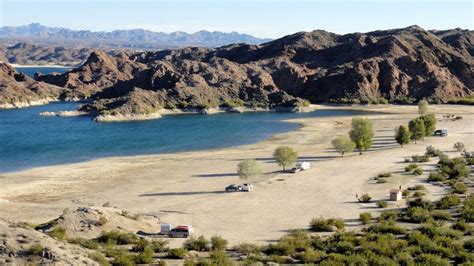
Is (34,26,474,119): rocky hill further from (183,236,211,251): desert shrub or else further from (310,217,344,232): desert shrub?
(183,236,211,251): desert shrub

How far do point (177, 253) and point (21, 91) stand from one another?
13424 centimetres

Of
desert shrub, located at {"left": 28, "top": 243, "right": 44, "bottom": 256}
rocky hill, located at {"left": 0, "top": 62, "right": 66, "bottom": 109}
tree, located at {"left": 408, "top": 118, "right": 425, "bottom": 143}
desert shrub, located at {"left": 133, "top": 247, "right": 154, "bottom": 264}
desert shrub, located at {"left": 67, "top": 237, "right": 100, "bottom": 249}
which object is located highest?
rocky hill, located at {"left": 0, "top": 62, "right": 66, "bottom": 109}

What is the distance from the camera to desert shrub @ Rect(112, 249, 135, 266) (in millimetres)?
26891

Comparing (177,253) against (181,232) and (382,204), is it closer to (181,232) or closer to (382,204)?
(181,232)

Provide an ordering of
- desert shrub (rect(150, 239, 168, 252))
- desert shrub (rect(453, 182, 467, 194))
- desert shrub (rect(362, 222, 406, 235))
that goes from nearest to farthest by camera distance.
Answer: desert shrub (rect(150, 239, 168, 252)) → desert shrub (rect(362, 222, 406, 235)) → desert shrub (rect(453, 182, 467, 194))

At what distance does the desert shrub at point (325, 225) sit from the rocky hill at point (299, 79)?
8676cm

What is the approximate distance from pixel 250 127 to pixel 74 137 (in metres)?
30.3

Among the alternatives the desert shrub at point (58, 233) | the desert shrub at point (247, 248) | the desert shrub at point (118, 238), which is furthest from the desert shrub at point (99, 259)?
the desert shrub at point (247, 248)

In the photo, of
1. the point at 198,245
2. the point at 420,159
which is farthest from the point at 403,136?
the point at 198,245

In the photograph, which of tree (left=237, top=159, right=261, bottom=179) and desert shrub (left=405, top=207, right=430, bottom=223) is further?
tree (left=237, top=159, right=261, bottom=179)

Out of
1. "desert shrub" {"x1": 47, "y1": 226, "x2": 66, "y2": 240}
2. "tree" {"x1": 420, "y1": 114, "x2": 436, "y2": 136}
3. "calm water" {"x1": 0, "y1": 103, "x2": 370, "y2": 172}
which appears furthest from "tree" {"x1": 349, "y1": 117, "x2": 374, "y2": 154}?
"desert shrub" {"x1": 47, "y1": 226, "x2": 66, "y2": 240}

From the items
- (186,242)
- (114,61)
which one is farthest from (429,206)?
(114,61)

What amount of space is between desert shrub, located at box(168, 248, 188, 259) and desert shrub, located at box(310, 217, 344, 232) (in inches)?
387

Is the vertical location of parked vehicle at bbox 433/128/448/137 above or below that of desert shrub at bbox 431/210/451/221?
above
